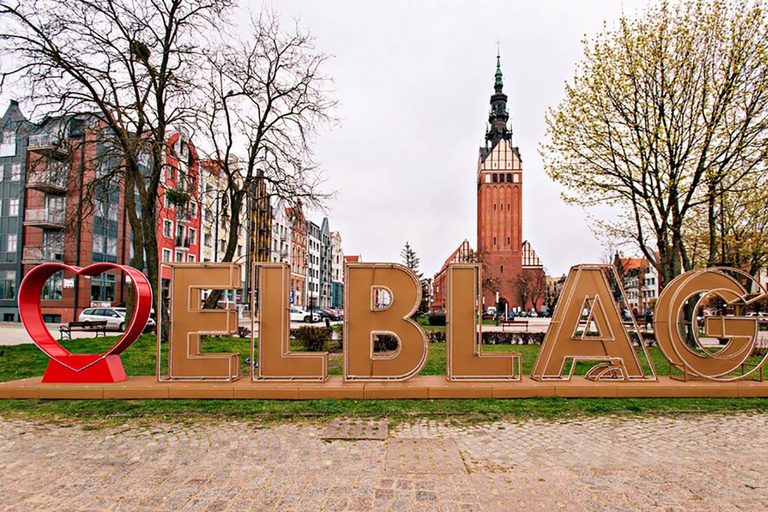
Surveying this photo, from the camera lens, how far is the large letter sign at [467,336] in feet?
32.0

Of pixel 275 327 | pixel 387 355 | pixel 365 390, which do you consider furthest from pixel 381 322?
pixel 275 327

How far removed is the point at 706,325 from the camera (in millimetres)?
10164

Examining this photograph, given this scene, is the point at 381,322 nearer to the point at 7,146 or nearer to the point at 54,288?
the point at 54,288

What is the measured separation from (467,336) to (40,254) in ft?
141

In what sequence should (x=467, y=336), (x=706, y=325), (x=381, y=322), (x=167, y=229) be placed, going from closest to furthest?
(x=381, y=322), (x=467, y=336), (x=706, y=325), (x=167, y=229)

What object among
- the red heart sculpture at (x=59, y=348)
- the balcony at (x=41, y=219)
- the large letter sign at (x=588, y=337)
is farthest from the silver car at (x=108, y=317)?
the large letter sign at (x=588, y=337)

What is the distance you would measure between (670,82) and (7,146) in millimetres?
47778

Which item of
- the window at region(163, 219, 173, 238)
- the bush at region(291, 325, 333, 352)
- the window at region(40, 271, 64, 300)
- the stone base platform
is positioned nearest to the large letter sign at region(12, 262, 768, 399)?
the stone base platform

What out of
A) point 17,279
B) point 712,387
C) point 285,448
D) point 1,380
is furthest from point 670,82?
point 17,279

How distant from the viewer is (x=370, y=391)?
930 centimetres

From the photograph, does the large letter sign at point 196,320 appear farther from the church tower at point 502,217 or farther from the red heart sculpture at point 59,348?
the church tower at point 502,217

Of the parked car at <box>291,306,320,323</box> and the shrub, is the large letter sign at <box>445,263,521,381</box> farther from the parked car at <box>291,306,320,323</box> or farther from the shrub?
the parked car at <box>291,306,320,323</box>

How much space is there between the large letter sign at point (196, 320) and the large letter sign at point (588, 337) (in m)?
6.03

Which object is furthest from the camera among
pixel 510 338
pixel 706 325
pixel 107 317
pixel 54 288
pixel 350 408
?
pixel 54 288
